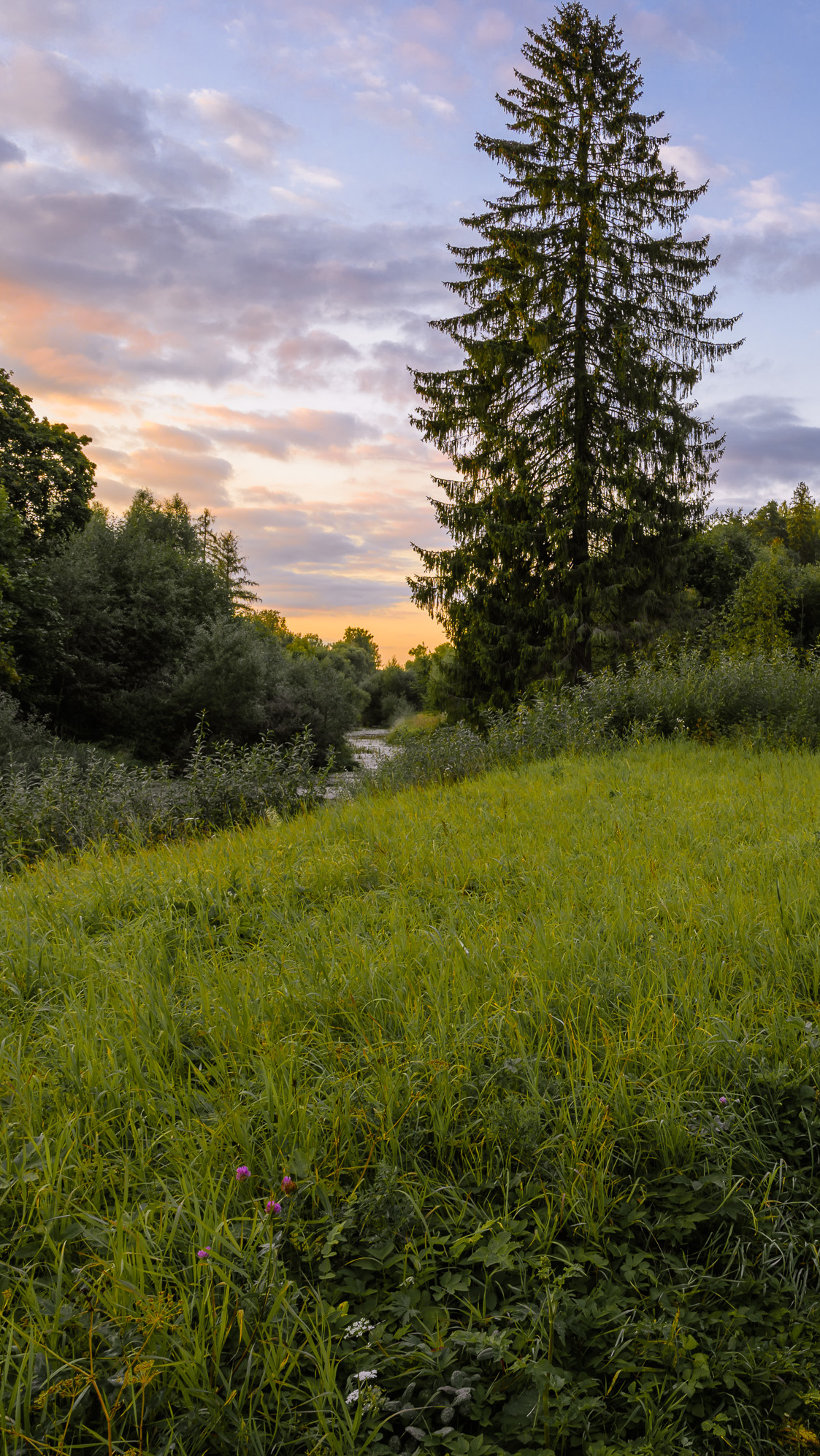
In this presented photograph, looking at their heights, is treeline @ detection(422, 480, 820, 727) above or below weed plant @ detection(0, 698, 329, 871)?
above

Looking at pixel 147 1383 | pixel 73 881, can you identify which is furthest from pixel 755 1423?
pixel 73 881

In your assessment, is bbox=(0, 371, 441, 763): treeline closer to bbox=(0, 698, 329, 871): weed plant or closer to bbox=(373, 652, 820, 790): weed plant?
bbox=(373, 652, 820, 790): weed plant

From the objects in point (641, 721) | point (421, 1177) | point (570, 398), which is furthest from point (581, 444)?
point (421, 1177)

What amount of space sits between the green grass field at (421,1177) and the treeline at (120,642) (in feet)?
59.2

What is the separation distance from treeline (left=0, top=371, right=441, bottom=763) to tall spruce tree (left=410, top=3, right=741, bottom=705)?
11.2ft

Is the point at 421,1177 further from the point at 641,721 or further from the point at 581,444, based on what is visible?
the point at 581,444

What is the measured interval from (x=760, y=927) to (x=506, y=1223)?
195cm

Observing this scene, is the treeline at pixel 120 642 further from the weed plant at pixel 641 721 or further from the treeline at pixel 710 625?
the weed plant at pixel 641 721

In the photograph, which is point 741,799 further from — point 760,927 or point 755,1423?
point 755,1423

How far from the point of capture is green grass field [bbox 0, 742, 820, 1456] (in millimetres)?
1504

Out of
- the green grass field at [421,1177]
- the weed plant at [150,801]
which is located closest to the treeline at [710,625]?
the weed plant at [150,801]

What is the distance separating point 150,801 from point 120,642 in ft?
64.2

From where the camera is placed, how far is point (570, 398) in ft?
62.7

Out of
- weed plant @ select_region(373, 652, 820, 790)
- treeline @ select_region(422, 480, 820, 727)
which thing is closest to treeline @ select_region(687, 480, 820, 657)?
treeline @ select_region(422, 480, 820, 727)
